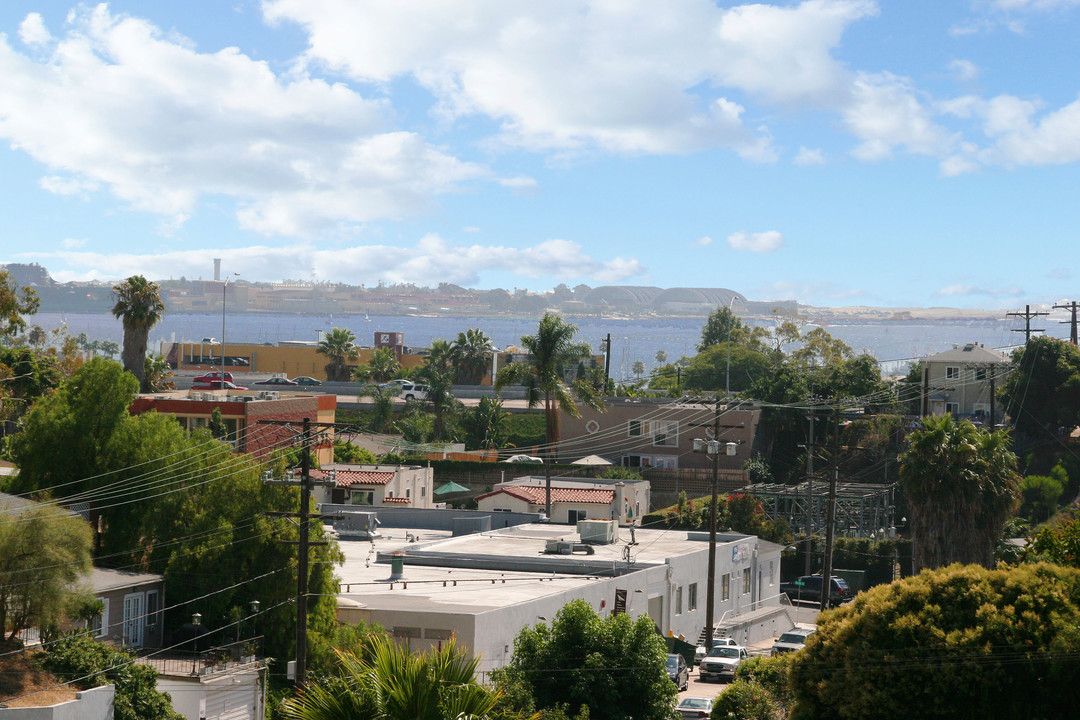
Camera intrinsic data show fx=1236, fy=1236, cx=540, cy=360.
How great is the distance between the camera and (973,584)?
65.6 ft

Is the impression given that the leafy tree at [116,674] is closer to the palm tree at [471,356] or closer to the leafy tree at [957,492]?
the leafy tree at [957,492]

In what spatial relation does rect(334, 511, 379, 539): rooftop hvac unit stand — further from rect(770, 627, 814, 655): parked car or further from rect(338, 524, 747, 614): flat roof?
rect(770, 627, 814, 655): parked car

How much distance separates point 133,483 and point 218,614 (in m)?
5.97

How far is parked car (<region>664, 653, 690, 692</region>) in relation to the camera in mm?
35719

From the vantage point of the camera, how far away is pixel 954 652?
1925 cm

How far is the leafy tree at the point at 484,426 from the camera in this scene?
3654 inches

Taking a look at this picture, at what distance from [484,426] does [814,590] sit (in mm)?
37105

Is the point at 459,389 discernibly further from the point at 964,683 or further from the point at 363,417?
the point at 964,683

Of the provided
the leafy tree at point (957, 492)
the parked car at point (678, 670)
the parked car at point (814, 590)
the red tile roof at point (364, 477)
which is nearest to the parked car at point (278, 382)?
the red tile roof at point (364, 477)

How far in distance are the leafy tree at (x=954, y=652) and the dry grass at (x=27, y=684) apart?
14724mm

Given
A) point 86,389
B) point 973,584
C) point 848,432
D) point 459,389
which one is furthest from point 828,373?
point 973,584

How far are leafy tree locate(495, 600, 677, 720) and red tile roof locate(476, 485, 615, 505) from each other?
31.8 metres

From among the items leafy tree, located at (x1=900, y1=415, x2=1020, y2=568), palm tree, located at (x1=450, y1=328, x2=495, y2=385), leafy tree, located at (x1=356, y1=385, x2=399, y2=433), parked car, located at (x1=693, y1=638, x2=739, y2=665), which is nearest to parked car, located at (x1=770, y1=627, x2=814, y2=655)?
parked car, located at (x1=693, y1=638, x2=739, y2=665)

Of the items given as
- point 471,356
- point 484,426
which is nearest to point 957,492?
point 484,426
